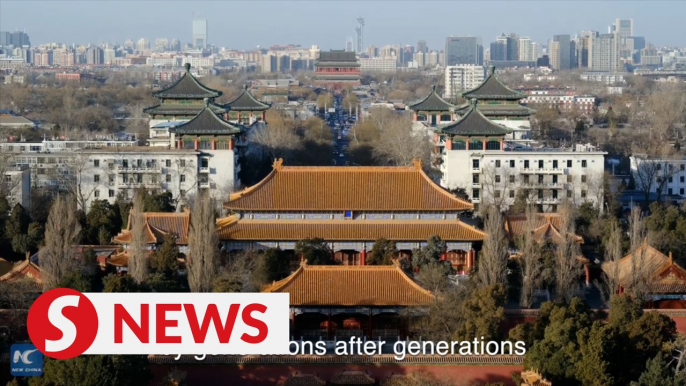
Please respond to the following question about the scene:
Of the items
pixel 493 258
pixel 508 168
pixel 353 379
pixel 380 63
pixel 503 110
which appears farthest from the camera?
pixel 380 63

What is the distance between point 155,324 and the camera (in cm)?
1820

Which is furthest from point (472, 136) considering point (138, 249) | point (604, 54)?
point (604, 54)

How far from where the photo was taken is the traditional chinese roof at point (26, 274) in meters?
22.3

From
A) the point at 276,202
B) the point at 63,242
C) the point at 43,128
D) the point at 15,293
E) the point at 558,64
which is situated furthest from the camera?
the point at 558,64

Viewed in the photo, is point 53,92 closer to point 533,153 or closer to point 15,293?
point 533,153

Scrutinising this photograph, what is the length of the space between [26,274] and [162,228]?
152 inches

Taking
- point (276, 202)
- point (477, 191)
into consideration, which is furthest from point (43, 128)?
point (276, 202)

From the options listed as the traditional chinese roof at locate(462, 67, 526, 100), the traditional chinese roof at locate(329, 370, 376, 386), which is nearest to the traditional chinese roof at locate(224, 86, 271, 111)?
the traditional chinese roof at locate(462, 67, 526, 100)

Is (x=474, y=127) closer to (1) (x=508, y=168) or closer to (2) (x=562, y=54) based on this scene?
(1) (x=508, y=168)

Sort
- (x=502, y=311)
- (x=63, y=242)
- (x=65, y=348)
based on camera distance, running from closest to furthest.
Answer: (x=65, y=348) → (x=502, y=311) → (x=63, y=242)

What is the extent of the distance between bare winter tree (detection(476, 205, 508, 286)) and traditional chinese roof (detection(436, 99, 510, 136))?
1062cm

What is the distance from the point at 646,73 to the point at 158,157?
4010 inches

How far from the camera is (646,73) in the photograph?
129250 mm

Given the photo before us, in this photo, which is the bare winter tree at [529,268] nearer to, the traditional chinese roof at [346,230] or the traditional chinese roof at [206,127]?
the traditional chinese roof at [346,230]
